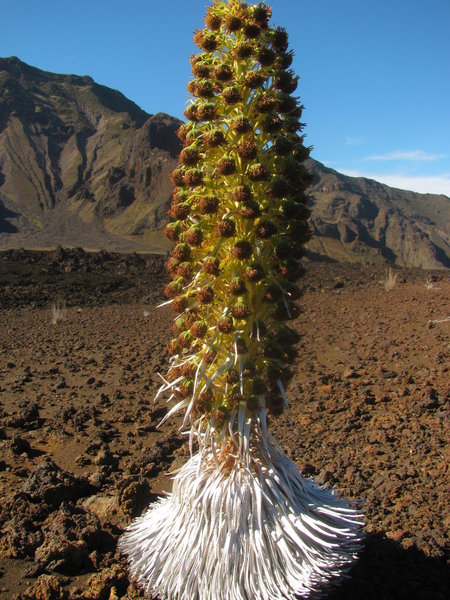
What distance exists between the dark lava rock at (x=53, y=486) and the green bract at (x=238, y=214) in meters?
1.74

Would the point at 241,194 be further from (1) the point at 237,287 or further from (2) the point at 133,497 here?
(2) the point at 133,497

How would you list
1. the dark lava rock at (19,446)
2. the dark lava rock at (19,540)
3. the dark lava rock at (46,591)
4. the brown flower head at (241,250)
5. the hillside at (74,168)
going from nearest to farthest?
the brown flower head at (241,250)
the dark lava rock at (46,591)
the dark lava rock at (19,540)
the dark lava rock at (19,446)
the hillside at (74,168)

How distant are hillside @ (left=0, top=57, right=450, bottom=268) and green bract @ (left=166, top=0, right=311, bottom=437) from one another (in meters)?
49.1

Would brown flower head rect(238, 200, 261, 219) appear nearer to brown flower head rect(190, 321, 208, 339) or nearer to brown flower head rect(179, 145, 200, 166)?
brown flower head rect(179, 145, 200, 166)

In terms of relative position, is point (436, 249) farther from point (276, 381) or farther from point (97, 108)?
point (276, 381)

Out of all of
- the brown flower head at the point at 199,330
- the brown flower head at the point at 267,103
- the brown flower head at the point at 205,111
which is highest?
the brown flower head at the point at 267,103

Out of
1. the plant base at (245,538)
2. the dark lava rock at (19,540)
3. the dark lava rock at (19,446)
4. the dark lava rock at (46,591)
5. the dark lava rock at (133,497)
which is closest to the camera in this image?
the plant base at (245,538)

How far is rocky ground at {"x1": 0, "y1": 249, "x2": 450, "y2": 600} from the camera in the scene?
2725mm

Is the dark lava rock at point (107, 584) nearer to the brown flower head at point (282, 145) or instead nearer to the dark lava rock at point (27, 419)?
the brown flower head at point (282, 145)

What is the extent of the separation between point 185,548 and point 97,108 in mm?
105814

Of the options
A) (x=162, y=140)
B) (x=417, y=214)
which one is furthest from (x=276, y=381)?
(x=417, y=214)

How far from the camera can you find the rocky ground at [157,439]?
8.94ft

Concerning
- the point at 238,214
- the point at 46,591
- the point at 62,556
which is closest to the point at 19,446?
the point at 62,556

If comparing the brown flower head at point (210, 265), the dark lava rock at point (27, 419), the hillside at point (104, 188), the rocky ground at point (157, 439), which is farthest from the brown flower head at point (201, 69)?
the hillside at point (104, 188)
